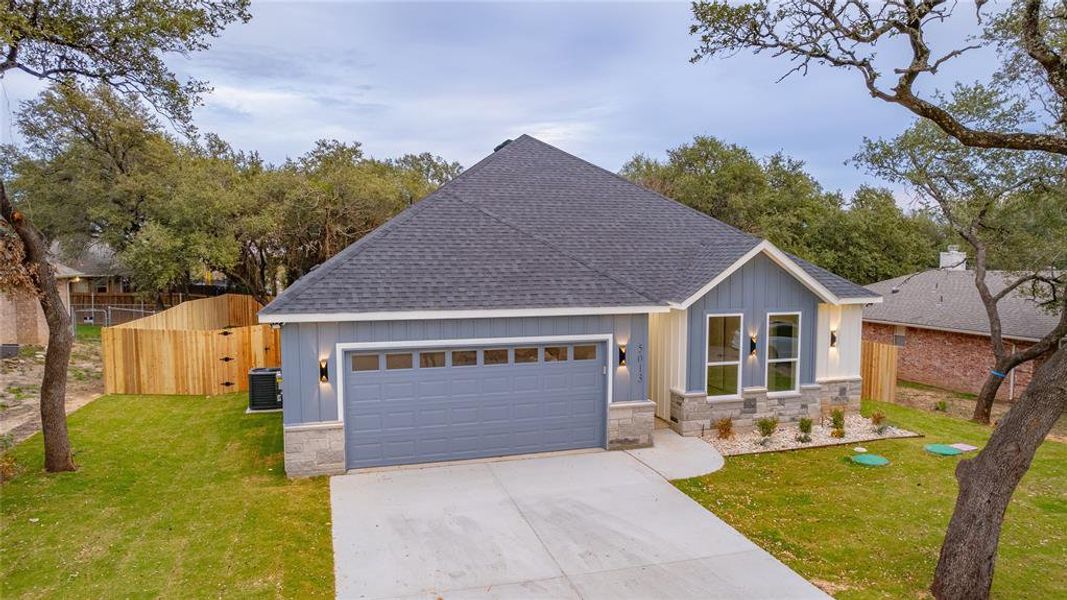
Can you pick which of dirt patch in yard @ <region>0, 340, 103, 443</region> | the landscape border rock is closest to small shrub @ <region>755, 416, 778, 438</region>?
the landscape border rock

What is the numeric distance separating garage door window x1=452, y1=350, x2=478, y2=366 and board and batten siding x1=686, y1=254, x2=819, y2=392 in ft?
14.3

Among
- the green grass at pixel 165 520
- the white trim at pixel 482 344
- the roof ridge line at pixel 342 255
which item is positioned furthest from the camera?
the roof ridge line at pixel 342 255

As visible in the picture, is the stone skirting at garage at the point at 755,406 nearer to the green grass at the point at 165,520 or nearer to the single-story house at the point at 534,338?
the single-story house at the point at 534,338

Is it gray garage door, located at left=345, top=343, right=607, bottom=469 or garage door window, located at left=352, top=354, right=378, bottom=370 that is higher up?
garage door window, located at left=352, top=354, right=378, bottom=370

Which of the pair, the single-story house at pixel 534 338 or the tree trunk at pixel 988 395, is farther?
the tree trunk at pixel 988 395

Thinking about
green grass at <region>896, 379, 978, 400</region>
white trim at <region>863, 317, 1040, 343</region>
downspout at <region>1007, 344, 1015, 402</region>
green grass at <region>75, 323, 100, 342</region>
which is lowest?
green grass at <region>896, 379, 978, 400</region>

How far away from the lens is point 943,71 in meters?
6.73

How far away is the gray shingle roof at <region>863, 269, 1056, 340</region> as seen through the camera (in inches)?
706

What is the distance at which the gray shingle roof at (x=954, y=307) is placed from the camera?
58.8 feet

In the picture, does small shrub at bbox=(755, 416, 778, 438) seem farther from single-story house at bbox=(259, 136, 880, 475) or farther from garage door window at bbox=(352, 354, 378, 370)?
garage door window at bbox=(352, 354, 378, 370)

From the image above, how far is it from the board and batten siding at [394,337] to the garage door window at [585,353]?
0.95ft

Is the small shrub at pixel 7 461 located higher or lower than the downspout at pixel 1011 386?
higher

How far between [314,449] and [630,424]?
540cm

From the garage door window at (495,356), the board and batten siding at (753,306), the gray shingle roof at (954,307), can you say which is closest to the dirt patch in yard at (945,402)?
the gray shingle roof at (954,307)
